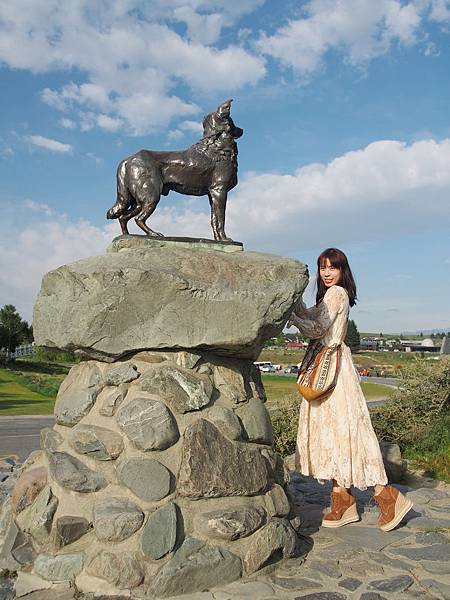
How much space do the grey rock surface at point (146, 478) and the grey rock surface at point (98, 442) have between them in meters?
0.13

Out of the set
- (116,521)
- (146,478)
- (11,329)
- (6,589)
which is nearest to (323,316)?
(146,478)

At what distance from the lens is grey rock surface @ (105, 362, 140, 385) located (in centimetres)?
372

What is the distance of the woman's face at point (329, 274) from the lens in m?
4.33

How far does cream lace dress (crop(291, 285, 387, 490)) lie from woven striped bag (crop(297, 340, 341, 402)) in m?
0.07

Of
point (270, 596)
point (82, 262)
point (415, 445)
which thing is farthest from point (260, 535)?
point (415, 445)

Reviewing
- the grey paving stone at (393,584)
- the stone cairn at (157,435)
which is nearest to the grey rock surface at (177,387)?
the stone cairn at (157,435)

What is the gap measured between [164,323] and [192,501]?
1.11 m

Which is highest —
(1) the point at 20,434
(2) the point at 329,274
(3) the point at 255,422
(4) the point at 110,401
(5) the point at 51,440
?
(2) the point at 329,274

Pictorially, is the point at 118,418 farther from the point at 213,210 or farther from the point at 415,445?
the point at 415,445

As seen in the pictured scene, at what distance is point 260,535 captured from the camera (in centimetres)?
350

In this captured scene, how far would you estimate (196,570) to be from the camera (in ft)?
10.6

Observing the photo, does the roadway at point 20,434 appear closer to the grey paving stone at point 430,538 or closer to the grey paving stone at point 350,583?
the grey paving stone at point 430,538

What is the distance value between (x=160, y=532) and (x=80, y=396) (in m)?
1.07

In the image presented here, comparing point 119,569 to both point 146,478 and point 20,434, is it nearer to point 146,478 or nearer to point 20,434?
point 146,478
